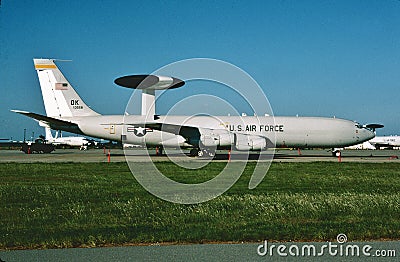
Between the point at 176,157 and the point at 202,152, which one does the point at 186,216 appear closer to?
the point at 176,157

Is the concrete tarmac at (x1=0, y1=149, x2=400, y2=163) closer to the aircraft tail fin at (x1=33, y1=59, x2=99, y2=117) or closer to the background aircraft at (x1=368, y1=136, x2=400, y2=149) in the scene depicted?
the aircraft tail fin at (x1=33, y1=59, x2=99, y2=117)

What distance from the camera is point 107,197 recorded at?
1258cm

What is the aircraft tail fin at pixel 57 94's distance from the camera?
40031 mm

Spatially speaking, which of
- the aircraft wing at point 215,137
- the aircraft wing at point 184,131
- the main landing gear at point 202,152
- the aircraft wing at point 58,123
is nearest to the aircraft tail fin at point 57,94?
the aircraft wing at point 58,123

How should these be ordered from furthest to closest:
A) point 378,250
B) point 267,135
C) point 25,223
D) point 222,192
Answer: point 267,135, point 222,192, point 25,223, point 378,250

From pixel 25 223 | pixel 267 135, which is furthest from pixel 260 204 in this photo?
pixel 267 135

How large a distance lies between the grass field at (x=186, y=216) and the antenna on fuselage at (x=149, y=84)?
15.3 feet

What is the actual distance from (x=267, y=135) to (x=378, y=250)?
32516 millimetres

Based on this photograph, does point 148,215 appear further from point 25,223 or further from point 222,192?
point 222,192

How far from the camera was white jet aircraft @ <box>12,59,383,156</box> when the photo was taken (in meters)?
37.3

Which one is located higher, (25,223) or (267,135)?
(267,135)

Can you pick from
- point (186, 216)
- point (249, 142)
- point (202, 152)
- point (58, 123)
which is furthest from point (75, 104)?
point (186, 216)

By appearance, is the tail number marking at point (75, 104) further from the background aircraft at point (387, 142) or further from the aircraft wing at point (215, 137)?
the background aircraft at point (387, 142)

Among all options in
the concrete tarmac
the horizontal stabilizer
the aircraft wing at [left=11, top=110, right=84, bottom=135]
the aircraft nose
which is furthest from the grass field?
the aircraft nose
